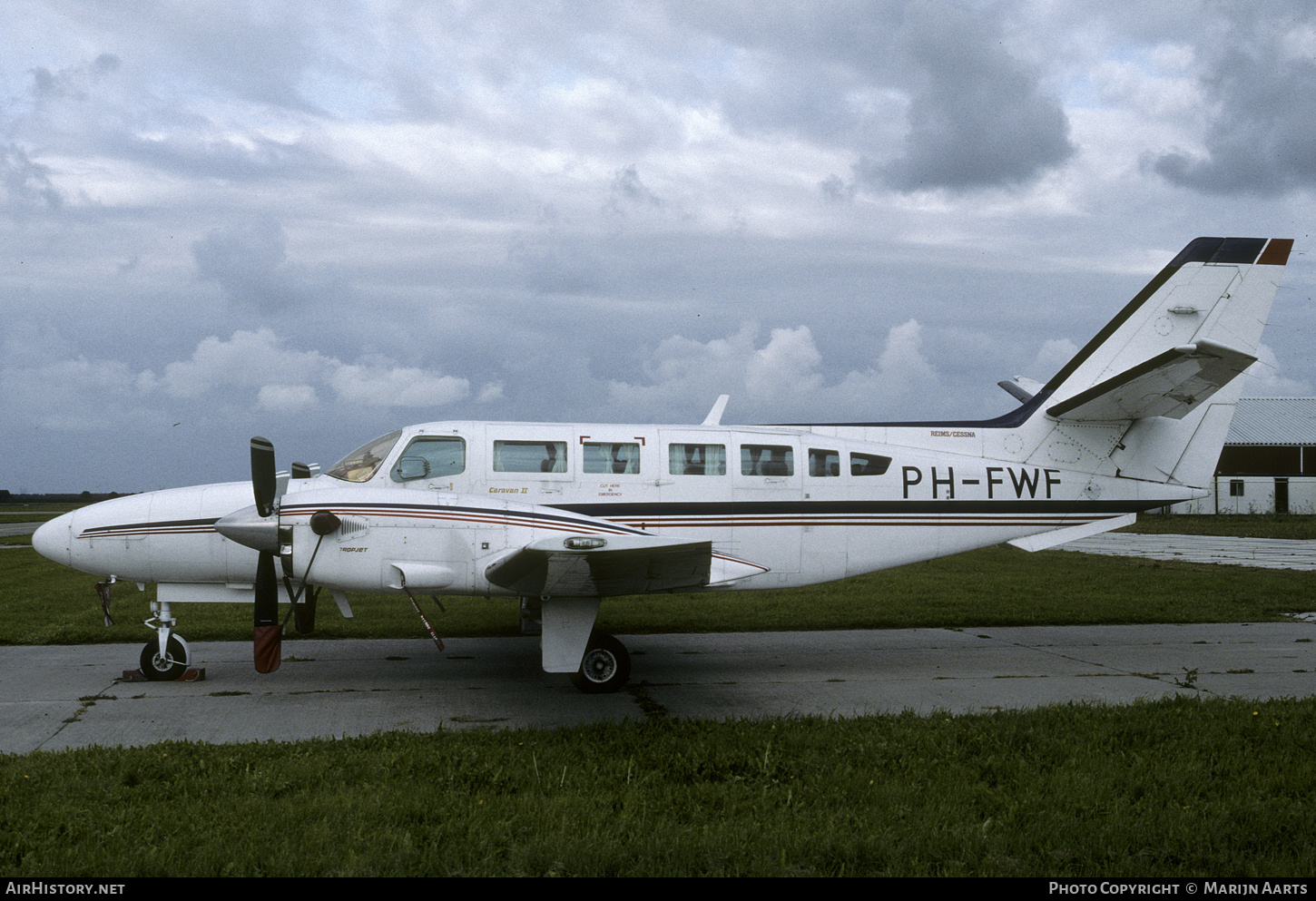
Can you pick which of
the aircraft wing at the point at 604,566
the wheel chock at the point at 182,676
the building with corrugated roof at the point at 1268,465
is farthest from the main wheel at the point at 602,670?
Result: the building with corrugated roof at the point at 1268,465

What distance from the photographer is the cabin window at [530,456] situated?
398 inches

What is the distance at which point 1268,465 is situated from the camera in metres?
52.3

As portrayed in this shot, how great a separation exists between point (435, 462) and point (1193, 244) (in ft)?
32.3

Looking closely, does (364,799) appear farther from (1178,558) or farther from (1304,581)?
(1178,558)

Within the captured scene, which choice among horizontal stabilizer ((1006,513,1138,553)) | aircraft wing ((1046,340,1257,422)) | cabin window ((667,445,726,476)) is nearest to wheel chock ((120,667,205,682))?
cabin window ((667,445,726,476))

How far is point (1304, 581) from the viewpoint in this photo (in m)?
17.9

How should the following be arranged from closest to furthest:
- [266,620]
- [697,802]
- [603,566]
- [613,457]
Answer: 1. [697,802]
2. [603,566]
3. [266,620]
4. [613,457]

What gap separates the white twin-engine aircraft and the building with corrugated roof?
4183 cm

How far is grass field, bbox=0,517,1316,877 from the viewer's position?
4.73 m

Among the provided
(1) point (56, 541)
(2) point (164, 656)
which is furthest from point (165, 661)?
(1) point (56, 541)

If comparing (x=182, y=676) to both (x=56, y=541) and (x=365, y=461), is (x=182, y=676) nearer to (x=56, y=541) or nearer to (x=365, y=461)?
(x=56, y=541)

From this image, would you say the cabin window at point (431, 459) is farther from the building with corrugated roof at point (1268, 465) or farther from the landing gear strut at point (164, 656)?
the building with corrugated roof at point (1268, 465)

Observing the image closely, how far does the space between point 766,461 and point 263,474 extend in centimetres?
533
